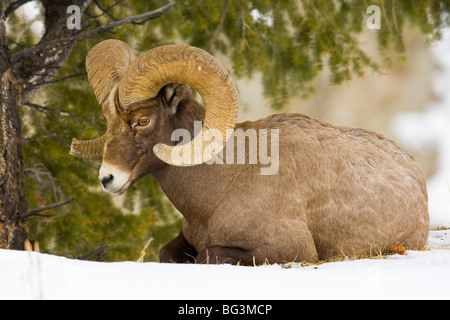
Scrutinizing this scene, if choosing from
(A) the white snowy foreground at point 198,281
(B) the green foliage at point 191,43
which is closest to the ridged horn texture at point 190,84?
(A) the white snowy foreground at point 198,281

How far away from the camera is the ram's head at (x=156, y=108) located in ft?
17.1

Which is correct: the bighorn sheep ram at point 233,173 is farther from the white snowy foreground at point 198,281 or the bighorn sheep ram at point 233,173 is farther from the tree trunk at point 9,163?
the white snowy foreground at point 198,281

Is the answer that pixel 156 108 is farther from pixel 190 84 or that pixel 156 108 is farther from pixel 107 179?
pixel 107 179

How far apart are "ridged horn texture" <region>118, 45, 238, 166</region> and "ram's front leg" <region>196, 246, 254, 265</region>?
0.73 metres

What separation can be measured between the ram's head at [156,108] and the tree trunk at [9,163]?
0.93 meters

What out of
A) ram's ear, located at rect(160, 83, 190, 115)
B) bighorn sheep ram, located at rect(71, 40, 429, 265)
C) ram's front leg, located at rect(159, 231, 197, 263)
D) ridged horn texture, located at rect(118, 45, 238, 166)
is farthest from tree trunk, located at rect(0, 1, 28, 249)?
ram's ear, located at rect(160, 83, 190, 115)

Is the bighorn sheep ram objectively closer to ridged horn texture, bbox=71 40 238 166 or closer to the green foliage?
ridged horn texture, bbox=71 40 238 166

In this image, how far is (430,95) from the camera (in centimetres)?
2041

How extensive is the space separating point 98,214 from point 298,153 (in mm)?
4448

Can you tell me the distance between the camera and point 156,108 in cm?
549

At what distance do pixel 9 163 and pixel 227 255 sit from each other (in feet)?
6.92

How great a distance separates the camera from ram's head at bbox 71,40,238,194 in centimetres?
522
